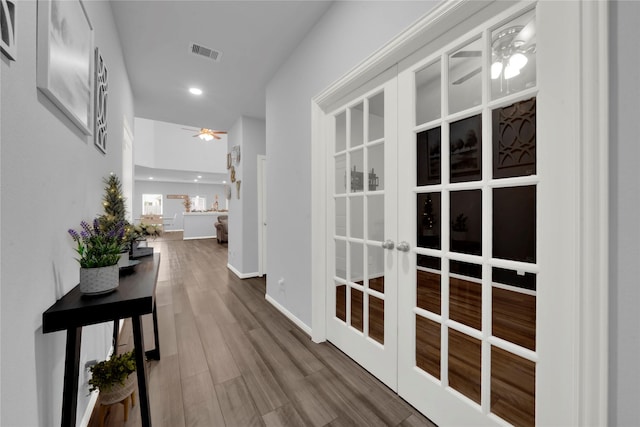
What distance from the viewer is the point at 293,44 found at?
2.43m

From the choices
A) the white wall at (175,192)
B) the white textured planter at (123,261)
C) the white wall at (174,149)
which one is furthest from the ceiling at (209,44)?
the white wall at (175,192)

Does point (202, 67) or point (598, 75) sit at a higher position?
point (202, 67)

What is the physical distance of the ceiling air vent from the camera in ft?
8.08

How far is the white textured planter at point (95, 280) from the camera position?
104cm

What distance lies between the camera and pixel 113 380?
1275 mm

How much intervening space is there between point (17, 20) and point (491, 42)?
5.57ft

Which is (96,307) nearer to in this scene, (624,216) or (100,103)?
(100,103)

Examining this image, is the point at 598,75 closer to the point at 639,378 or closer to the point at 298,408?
the point at 639,378

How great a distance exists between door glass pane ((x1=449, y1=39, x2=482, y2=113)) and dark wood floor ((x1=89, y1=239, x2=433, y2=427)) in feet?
5.47

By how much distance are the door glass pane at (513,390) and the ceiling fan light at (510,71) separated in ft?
5.09

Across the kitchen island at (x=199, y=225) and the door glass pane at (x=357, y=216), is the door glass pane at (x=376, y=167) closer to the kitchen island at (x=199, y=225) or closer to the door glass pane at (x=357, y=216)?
the door glass pane at (x=357, y=216)

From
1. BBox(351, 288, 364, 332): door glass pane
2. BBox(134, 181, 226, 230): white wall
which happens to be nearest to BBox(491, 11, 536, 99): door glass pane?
BBox(351, 288, 364, 332): door glass pane

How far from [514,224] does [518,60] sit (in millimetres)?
708

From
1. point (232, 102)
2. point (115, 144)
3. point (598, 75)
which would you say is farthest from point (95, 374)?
point (232, 102)
